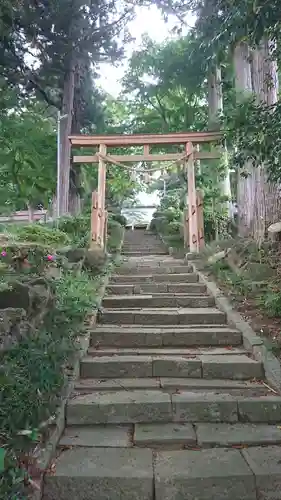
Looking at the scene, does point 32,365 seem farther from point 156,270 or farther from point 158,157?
point 158,157

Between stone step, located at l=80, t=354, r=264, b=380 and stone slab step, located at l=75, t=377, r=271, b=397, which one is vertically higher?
stone step, located at l=80, t=354, r=264, b=380

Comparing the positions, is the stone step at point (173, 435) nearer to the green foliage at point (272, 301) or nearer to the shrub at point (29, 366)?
the shrub at point (29, 366)

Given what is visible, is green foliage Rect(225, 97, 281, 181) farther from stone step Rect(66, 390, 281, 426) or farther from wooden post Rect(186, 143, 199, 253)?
wooden post Rect(186, 143, 199, 253)

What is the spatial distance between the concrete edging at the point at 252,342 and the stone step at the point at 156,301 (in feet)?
0.68

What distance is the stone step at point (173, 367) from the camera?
3.89m

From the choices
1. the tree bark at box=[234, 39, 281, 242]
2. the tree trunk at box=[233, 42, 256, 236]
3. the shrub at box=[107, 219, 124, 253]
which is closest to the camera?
the tree bark at box=[234, 39, 281, 242]

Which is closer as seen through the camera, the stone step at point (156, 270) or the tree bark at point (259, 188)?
the tree bark at point (259, 188)

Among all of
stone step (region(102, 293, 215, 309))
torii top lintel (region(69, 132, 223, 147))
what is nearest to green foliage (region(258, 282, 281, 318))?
stone step (region(102, 293, 215, 309))

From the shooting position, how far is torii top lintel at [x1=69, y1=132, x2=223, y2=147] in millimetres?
9180

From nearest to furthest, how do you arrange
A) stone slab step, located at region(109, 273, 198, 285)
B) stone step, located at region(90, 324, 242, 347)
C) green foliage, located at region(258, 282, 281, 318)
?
stone step, located at region(90, 324, 242, 347), green foliage, located at region(258, 282, 281, 318), stone slab step, located at region(109, 273, 198, 285)

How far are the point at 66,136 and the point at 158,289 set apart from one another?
8.29 meters

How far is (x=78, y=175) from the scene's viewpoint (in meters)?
14.9

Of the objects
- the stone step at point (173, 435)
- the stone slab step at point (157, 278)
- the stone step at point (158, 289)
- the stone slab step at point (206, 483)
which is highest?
the stone slab step at point (157, 278)

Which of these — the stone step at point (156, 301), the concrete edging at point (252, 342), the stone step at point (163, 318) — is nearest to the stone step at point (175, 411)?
the concrete edging at point (252, 342)
